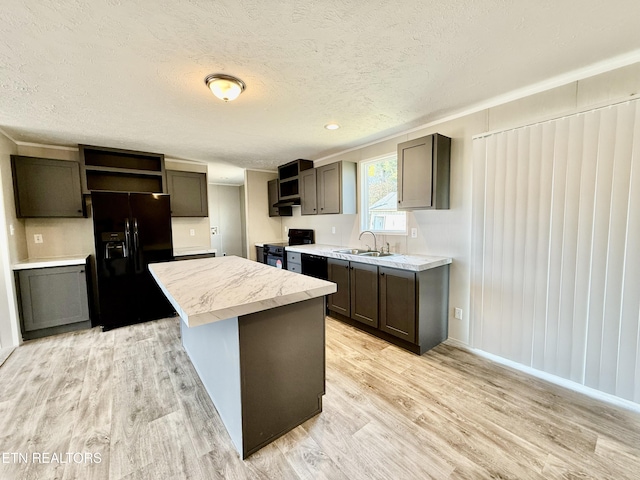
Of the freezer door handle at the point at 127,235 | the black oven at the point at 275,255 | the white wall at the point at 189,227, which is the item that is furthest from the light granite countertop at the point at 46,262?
the black oven at the point at 275,255

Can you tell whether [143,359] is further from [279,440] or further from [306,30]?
[306,30]

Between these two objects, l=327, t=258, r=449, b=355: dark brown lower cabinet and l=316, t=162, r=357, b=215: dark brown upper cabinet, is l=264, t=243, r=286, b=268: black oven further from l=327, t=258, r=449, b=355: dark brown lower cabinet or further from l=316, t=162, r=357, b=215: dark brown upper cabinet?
l=327, t=258, r=449, b=355: dark brown lower cabinet

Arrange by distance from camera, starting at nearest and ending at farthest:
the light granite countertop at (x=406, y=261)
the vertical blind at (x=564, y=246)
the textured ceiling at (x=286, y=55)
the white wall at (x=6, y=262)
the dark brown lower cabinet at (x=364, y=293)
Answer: the textured ceiling at (x=286, y=55) < the vertical blind at (x=564, y=246) < the light granite countertop at (x=406, y=261) < the white wall at (x=6, y=262) < the dark brown lower cabinet at (x=364, y=293)

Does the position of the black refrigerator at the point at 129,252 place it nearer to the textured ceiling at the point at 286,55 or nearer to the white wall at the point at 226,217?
the textured ceiling at the point at 286,55

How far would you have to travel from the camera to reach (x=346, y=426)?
1.68 metres

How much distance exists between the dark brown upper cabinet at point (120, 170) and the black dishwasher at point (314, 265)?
7.79 feet

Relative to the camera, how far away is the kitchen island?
138 centimetres

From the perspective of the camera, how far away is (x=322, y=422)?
5.63 feet

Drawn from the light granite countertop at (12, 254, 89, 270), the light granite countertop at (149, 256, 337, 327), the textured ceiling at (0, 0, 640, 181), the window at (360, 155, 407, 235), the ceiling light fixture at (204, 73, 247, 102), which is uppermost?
the textured ceiling at (0, 0, 640, 181)

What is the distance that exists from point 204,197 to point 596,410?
4.99 metres

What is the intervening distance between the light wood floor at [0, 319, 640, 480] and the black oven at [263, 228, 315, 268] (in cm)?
220

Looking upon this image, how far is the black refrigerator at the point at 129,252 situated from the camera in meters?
3.26

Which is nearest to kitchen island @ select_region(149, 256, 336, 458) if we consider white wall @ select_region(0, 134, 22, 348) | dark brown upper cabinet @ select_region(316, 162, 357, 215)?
dark brown upper cabinet @ select_region(316, 162, 357, 215)

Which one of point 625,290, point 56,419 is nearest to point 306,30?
point 625,290
